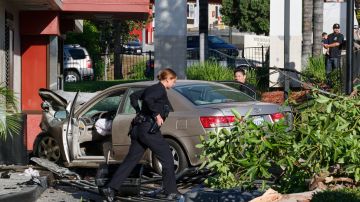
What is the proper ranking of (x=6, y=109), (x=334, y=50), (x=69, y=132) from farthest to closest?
(x=334, y=50) → (x=69, y=132) → (x=6, y=109)

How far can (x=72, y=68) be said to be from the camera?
39656 mm

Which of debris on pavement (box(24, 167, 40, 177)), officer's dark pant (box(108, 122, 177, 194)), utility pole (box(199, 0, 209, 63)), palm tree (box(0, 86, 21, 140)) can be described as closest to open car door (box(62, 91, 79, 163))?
debris on pavement (box(24, 167, 40, 177))

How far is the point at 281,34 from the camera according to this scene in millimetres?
25188

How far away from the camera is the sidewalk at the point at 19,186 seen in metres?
11.0

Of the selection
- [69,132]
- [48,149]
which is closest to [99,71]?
[48,149]

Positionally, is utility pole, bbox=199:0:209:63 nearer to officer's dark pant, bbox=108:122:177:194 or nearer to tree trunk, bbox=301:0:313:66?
tree trunk, bbox=301:0:313:66

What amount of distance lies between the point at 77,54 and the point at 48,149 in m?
25.1

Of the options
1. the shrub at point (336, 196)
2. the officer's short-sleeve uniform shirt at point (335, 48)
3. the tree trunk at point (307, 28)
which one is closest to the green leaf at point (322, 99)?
the shrub at point (336, 196)

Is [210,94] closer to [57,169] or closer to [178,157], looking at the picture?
[178,157]

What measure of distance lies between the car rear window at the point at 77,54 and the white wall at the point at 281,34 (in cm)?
1579

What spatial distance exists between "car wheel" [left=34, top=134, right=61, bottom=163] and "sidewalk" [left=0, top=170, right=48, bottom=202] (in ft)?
4.61

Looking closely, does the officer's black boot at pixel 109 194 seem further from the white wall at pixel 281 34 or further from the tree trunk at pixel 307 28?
the tree trunk at pixel 307 28

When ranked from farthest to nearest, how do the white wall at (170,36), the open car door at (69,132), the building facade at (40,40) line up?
the white wall at (170,36) → the building facade at (40,40) → the open car door at (69,132)

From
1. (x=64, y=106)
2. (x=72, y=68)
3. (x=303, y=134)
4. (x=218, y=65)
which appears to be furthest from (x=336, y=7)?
(x=303, y=134)
